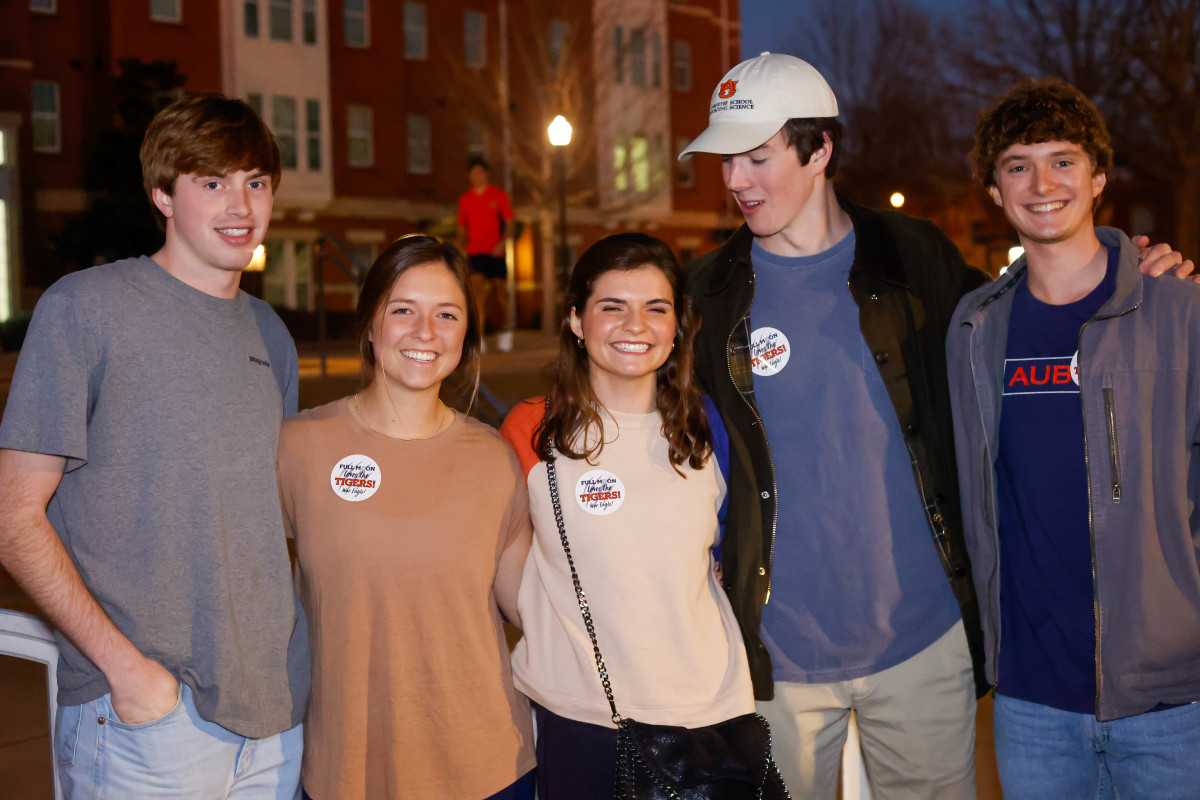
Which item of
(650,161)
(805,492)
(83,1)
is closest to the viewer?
(805,492)

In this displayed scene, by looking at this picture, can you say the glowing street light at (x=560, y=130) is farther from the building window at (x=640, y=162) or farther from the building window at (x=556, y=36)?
the building window at (x=640, y=162)

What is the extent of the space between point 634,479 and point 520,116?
95.5 ft

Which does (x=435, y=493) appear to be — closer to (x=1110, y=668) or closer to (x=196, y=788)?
(x=196, y=788)

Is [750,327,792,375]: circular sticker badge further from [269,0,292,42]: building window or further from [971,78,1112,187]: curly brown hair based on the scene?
[269,0,292,42]: building window

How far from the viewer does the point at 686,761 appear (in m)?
2.75

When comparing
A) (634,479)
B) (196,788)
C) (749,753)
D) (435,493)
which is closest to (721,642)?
(749,753)

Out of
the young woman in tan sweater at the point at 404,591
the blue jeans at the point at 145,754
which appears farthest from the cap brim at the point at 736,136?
the blue jeans at the point at 145,754

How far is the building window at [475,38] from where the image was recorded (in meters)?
30.3

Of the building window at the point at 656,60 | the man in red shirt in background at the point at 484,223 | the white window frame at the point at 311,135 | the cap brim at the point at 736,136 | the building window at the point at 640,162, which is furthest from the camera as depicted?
the building window at the point at 656,60

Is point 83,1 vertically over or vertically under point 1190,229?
over

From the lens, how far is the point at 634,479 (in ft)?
9.69

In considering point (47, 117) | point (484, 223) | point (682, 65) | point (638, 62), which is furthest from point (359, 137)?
point (484, 223)

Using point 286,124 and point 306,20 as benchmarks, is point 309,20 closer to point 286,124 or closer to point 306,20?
point 306,20

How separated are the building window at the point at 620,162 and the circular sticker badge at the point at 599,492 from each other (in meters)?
30.5
